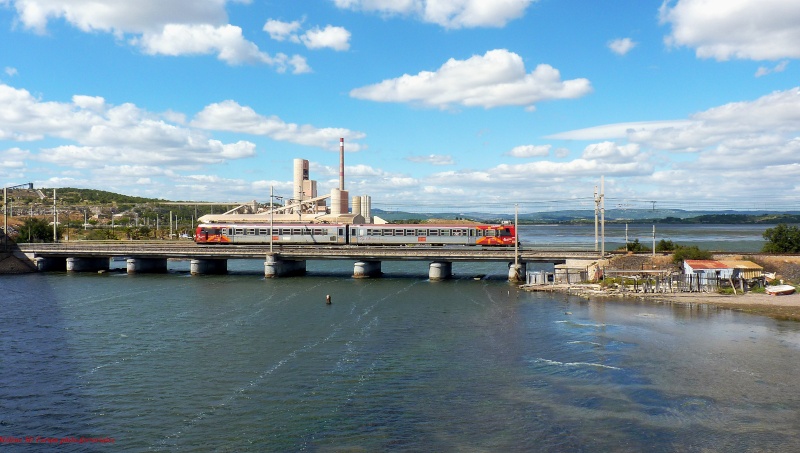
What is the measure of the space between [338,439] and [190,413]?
22.3ft

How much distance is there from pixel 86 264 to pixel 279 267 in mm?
30031

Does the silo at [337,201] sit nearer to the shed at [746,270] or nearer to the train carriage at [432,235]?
the train carriage at [432,235]

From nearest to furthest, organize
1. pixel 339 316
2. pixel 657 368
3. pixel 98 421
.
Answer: pixel 98 421 < pixel 657 368 < pixel 339 316

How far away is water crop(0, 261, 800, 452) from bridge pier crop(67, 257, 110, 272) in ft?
102

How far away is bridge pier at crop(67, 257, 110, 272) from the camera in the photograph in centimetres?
7944

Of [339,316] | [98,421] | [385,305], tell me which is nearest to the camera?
[98,421]

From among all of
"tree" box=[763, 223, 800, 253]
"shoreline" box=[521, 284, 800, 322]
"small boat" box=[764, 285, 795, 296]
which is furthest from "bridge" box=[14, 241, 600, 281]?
"tree" box=[763, 223, 800, 253]

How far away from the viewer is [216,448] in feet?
66.0

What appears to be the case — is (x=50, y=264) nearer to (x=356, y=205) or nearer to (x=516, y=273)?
(x=516, y=273)

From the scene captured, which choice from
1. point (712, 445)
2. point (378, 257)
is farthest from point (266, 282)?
point (712, 445)

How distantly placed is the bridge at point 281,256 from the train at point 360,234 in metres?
1.62

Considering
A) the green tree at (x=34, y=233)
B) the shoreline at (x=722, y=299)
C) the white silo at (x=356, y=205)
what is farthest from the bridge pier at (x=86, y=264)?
the white silo at (x=356, y=205)

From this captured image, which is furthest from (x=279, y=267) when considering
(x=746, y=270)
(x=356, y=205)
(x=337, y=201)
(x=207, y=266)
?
(x=356, y=205)

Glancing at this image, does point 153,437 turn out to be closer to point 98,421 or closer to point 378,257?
point 98,421
